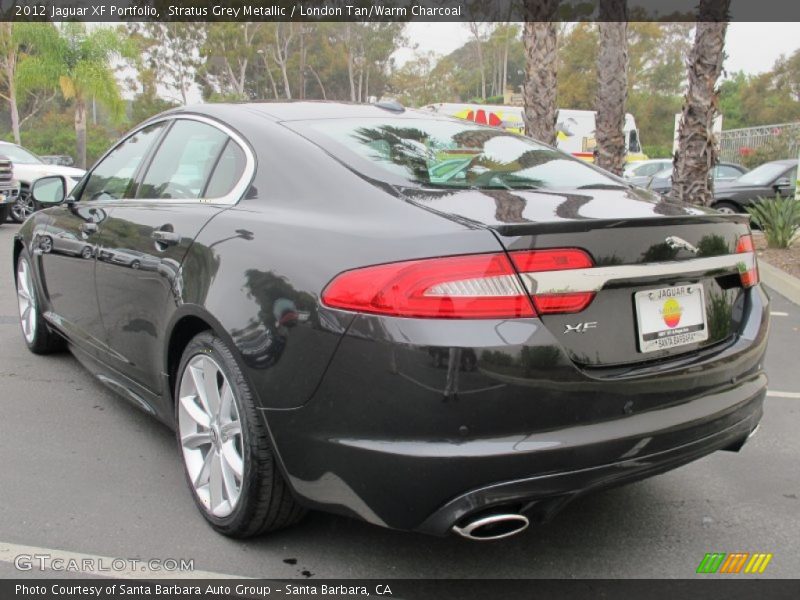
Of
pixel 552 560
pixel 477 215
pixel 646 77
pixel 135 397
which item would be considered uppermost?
pixel 646 77

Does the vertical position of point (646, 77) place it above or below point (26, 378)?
above

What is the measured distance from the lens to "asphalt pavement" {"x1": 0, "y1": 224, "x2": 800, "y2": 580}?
2646mm

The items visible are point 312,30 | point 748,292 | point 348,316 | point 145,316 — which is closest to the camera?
point 348,316

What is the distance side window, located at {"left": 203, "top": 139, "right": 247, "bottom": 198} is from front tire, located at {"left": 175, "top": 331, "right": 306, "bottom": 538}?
65cm

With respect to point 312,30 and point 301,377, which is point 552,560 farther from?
point 312,30

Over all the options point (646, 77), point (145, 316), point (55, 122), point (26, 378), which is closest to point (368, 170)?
point (145, 316)

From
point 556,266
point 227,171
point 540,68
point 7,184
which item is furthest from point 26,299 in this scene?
point 7,184

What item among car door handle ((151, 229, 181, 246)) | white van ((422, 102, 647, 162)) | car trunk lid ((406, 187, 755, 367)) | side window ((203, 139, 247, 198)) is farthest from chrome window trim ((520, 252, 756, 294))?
white van ((422, 102, 647, 162))

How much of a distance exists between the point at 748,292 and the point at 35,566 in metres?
2.82

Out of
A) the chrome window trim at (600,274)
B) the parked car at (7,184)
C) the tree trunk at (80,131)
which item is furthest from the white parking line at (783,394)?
the tree trunk at (80,131)

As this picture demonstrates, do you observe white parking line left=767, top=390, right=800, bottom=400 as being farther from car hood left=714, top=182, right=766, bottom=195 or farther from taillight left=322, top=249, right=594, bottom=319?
car hood left=714, top=182, right=766, bottom=195

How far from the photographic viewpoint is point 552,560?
269 cm

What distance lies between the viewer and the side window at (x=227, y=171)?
9.86 ft

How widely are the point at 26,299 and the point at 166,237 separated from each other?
264cm
